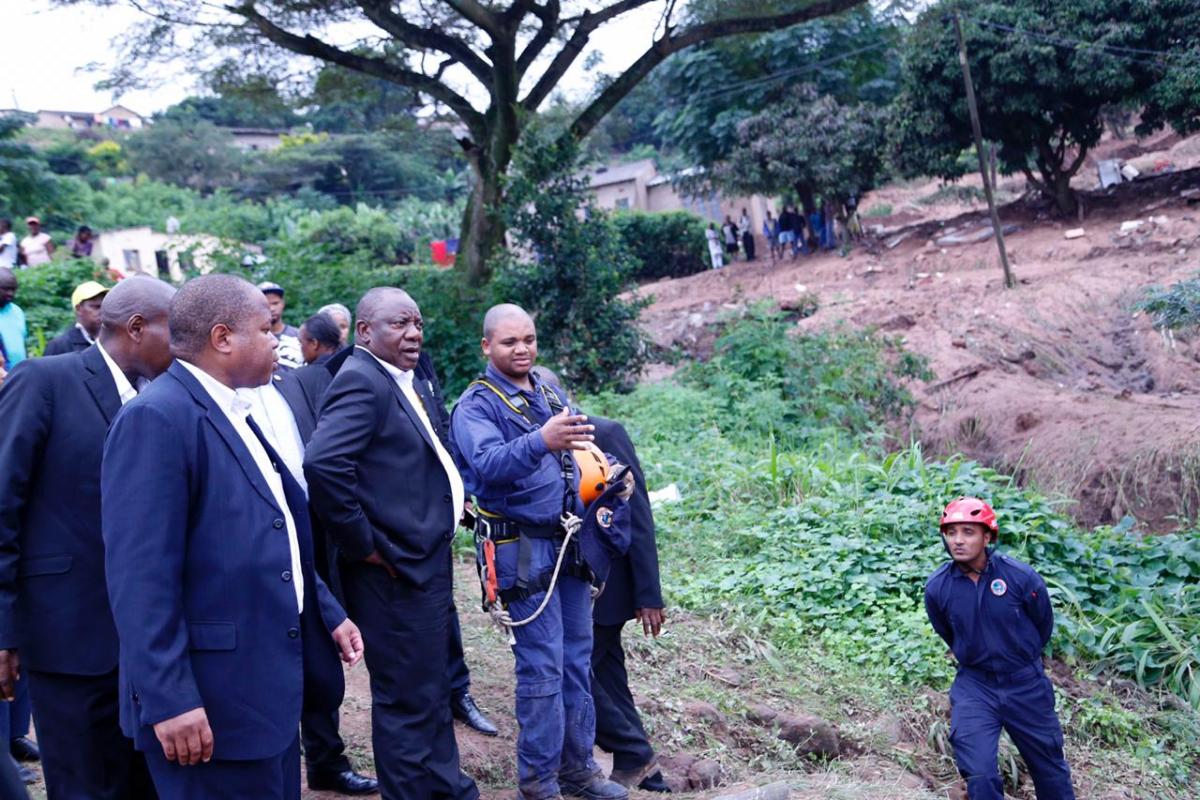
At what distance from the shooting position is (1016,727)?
17.0ft

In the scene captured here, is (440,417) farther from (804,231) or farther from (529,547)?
(804,231)

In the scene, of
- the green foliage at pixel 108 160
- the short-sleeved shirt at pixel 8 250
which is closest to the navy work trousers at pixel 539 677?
the short-sleeved shirt at pixel 8 250

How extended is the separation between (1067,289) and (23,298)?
15.5 m

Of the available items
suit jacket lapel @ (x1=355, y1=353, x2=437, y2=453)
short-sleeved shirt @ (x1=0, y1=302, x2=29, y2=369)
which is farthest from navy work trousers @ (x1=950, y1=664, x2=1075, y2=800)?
short-sleeved shirt @ (x1=0, y1=302, x2=29, y2=369)

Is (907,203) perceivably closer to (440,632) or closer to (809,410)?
(809,410)

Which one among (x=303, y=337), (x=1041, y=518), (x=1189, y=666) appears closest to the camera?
(x=303, y=337)

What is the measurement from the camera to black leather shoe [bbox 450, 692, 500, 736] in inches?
201

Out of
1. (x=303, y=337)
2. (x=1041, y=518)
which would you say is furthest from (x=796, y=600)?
(x=303, y=337)

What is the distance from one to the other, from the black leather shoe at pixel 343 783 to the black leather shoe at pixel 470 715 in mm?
682

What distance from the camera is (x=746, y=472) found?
9188mm

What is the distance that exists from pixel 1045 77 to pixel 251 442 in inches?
839

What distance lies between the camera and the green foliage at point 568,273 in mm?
13602

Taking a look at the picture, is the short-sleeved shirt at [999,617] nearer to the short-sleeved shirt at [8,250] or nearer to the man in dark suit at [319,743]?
the man in dark suit at [319,743]

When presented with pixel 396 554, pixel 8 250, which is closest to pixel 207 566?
pixel 396 554
